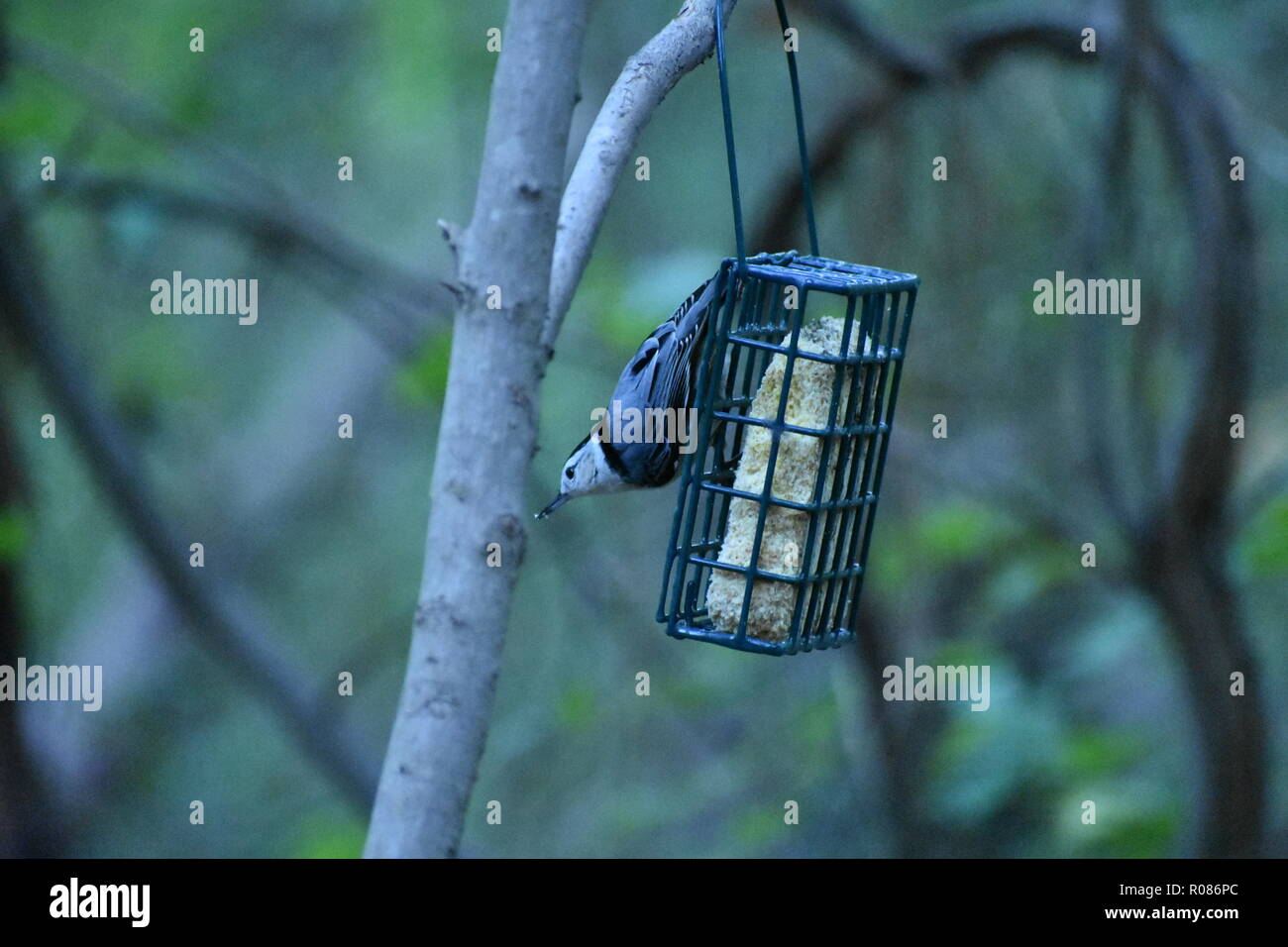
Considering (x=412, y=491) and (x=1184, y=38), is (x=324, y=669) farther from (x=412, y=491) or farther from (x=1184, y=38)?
(x=1184, y=38)

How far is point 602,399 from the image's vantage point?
10539 mm

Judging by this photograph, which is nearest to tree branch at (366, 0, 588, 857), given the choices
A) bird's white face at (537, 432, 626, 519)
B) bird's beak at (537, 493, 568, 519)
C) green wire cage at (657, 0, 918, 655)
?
green wire cage at (657, 0, 918, 655)

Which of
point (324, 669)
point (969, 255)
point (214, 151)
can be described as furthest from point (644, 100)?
point (324, 669)

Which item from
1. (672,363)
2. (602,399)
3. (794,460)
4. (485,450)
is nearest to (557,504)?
(672,363)

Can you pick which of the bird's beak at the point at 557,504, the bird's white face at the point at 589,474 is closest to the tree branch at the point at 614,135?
the bird's white face at the point at 589,474

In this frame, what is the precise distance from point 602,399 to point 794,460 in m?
7.64

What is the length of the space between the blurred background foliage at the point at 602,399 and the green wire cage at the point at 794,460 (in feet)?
6.01

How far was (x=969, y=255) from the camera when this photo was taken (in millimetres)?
5199

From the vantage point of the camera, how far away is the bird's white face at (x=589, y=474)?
3566mm

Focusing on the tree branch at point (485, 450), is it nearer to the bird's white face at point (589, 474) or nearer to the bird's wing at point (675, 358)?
the bird's wing at point (675, 358)

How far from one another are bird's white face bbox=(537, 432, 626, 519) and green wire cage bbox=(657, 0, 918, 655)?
0.47 meters

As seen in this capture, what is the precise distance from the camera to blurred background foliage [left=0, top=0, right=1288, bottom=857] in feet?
18.0

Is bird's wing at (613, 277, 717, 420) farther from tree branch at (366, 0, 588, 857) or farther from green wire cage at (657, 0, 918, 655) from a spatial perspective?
tree branch at (366, 0, 588, 857)

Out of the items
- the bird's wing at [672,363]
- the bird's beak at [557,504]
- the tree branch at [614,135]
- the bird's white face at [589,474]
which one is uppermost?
the tree branch at [614,135]
